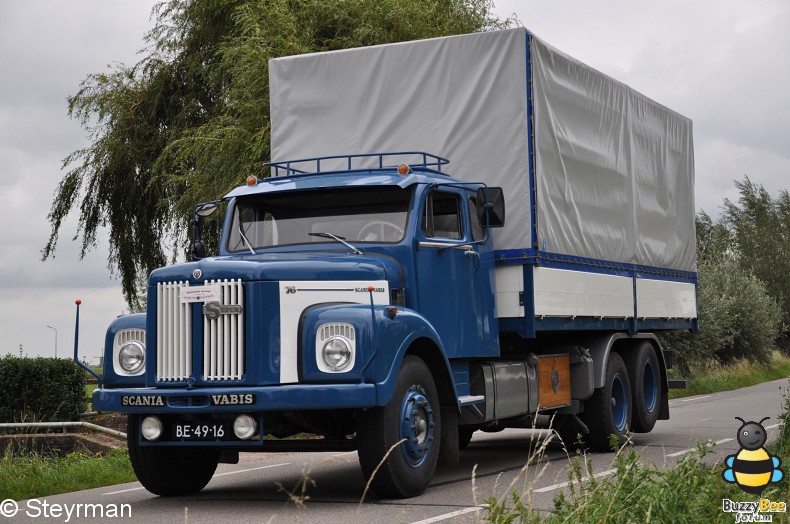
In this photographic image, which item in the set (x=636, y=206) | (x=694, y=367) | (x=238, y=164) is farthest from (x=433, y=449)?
(x=694, y=367)

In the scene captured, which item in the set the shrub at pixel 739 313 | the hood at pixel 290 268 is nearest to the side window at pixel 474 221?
the hood at pixel 290 268

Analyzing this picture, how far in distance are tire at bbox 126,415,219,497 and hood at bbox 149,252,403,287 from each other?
4.64 feet

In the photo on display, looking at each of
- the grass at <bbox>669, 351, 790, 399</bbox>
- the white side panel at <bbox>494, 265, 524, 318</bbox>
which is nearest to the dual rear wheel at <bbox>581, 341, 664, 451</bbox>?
the white side panel at <bbox>494, 265, 524, 318</bbox>

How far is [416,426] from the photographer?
9992 mm

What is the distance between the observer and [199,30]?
1112 inches

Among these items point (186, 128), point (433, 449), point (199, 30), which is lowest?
point (433, 449)

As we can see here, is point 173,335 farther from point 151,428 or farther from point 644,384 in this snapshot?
point 644,384

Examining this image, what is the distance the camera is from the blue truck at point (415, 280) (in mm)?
9555

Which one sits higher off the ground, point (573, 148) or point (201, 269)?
point (573, 148)

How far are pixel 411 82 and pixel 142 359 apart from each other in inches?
179

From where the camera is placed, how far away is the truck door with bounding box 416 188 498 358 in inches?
434

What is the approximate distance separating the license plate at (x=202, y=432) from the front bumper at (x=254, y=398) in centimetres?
22

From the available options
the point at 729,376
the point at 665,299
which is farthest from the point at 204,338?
the point at 729,376

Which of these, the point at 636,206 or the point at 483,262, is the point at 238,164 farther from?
the point at 483,262
